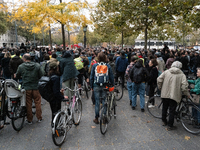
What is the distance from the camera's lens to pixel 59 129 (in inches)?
160

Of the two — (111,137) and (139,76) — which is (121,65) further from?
(111,137)

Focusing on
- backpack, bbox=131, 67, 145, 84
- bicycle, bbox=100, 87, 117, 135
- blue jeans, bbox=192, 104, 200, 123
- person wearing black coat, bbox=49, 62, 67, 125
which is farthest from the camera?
backpack, bbox=131, 67, 145, 84

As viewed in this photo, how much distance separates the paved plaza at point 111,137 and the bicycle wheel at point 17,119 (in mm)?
139

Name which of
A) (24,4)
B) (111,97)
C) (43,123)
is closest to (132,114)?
(111,97)

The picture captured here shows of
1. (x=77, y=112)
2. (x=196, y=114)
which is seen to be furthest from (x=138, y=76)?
(x=77, y=112)

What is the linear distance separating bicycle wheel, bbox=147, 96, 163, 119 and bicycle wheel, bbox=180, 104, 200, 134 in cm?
94

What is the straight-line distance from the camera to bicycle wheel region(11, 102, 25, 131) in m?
4.84

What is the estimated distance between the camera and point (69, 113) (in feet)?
15.1

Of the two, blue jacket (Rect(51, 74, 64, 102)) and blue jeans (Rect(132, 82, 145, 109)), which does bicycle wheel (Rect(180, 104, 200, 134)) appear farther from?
blue jacket (Rect(51, 74, 64, 102))

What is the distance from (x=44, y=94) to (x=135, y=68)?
3.40 metres

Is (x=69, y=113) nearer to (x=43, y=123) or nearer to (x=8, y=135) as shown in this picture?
(x=43, y=123)

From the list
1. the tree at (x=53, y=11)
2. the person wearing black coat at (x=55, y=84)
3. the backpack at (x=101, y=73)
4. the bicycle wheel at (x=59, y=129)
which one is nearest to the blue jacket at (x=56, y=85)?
the person wearing black coat at (x=55, y=84)

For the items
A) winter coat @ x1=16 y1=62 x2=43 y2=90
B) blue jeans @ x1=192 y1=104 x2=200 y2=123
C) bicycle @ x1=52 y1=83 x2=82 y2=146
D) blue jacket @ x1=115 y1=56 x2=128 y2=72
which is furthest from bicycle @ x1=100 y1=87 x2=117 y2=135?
blue jacket @ x1=115 y1=56 x2=128 y2=72

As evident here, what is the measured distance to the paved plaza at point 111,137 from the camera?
4.20 metres
